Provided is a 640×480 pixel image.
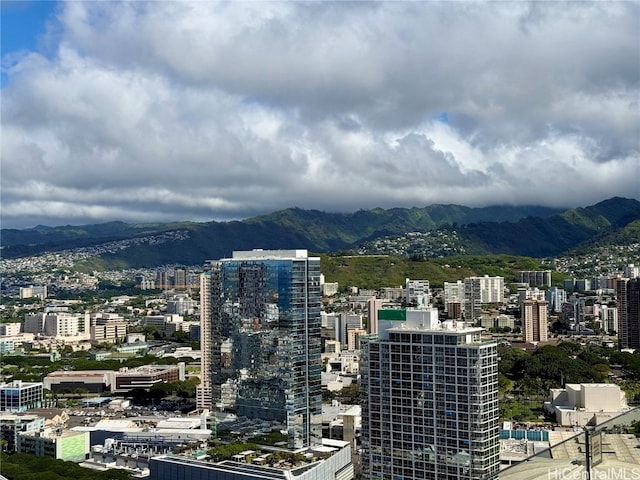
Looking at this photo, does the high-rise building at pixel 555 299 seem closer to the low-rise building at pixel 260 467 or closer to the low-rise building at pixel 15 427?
the low-rise building at pixel 260 467

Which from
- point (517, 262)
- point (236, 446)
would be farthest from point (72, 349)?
point (517, 262)

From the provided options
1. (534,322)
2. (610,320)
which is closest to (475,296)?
(534,322)

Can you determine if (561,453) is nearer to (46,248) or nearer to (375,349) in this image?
(375,349)

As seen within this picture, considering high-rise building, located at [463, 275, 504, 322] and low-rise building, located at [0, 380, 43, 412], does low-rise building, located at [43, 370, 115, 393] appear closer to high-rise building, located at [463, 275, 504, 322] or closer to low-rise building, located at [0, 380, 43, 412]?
low-rise building, located at [0, 380, 43, 412]

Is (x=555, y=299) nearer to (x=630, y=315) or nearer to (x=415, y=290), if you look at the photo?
(x=415, y=290)

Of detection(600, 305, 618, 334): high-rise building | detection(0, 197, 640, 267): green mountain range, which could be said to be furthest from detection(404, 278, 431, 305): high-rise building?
detection(0, 197, 640, 267): green mountain range
